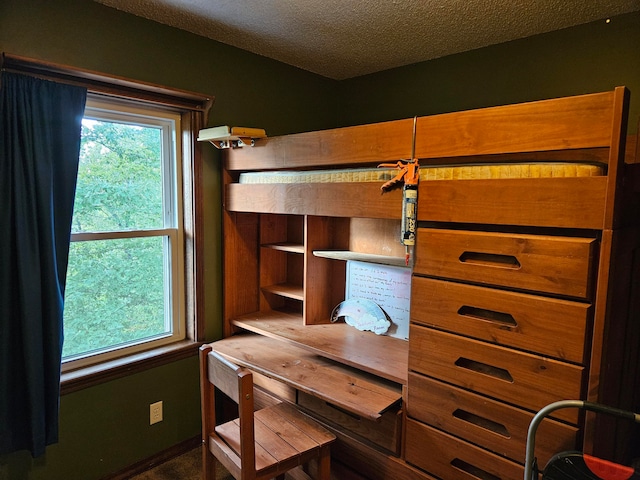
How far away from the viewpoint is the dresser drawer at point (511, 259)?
1273mm

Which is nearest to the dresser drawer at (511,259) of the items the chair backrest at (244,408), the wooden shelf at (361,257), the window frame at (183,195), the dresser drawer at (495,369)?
the dresser drawer at (495,369)

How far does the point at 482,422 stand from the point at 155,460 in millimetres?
1796

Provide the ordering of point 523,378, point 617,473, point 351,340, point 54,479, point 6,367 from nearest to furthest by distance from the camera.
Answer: point 617,473 → point 523,378 → point 6,367 → point 54,479 → point 351,340

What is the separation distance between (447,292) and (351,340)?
795 mm

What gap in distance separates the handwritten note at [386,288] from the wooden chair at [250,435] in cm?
69

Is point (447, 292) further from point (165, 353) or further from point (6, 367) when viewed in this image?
point (6, 367)

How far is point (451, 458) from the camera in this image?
1585 mm

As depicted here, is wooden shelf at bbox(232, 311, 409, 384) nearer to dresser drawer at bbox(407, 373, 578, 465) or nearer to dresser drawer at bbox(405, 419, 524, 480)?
dresser drawer at bbox(407, 373, 578, 465)

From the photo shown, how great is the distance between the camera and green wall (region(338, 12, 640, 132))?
1.91 m

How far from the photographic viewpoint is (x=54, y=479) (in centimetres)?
199

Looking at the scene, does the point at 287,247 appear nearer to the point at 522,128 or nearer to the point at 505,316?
the point at 505,316

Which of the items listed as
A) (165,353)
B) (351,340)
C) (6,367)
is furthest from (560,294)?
(6,367)

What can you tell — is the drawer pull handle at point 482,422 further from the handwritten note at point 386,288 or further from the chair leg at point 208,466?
the chair leg at point 208,466

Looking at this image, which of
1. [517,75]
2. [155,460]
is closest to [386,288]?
[517,75]
